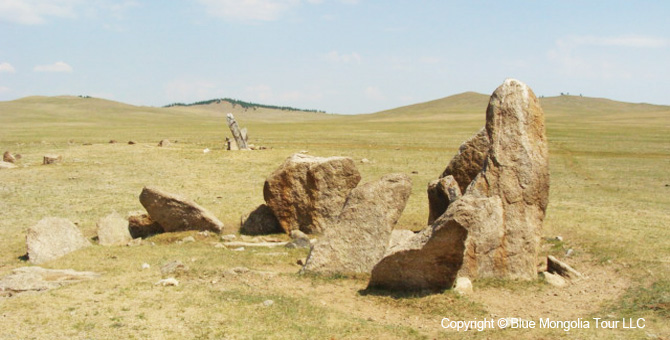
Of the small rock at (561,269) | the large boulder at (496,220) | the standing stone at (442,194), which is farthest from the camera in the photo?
the standing stone at (442,194)

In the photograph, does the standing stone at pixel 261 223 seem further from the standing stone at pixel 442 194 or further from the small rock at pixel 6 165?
the small rock at pixel 6 165

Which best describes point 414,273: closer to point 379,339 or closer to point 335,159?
point 379,339

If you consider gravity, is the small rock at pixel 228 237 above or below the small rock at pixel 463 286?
below

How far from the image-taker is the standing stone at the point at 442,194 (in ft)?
53.8

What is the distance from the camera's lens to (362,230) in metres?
14.5

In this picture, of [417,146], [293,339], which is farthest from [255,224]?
[417,146]

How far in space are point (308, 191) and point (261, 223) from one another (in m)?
2.00

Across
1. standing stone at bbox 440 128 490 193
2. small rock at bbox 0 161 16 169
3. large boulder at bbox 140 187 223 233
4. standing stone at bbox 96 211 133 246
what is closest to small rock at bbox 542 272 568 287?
standing stone at bbox 440 128 490 193

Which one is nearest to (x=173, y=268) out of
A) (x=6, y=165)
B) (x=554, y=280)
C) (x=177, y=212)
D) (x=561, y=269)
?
(x=177, y=212)

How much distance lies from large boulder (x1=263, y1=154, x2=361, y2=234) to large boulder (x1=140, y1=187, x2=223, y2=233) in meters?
2.17

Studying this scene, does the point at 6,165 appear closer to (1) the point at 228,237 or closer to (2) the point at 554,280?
(1) the point at 228,237

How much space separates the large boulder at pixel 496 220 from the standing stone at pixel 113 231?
9.32m

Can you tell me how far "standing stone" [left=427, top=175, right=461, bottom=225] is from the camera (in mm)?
16403

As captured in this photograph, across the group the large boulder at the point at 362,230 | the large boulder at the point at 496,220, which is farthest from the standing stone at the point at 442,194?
the large boulder at the point at 362,230
